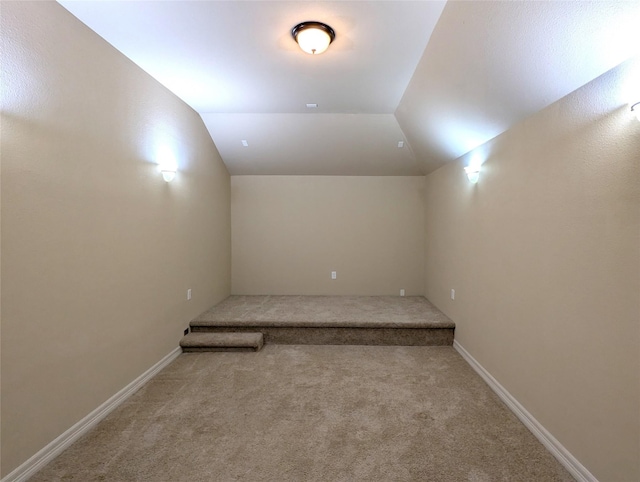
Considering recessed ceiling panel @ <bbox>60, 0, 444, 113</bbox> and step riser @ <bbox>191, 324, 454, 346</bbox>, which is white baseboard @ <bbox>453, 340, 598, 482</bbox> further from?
recessed ceiling panel @ <bbox>60, 0, 444, 113</bbox>

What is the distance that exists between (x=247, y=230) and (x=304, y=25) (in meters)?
3.41

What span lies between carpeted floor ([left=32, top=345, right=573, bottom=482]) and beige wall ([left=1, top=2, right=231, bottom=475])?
0.34 m

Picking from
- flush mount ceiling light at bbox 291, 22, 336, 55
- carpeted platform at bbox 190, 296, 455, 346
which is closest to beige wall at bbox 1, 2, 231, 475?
carpeted platform at bbox 190, 296, 455, 346

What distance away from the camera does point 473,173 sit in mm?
3066

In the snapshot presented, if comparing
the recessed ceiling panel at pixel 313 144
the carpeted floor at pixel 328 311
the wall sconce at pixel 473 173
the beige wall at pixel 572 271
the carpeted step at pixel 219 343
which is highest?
the recessed ceiling panel at pixel 313 144

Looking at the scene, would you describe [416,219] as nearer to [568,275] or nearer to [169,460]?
[568,275]

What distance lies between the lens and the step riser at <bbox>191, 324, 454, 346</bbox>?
3.67 meters

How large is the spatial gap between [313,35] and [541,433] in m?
2.86

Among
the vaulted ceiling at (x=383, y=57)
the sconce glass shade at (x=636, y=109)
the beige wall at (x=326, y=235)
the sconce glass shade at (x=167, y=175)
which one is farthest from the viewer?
the beige wall at (x=326, y=235)

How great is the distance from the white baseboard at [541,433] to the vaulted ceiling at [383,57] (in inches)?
77.9

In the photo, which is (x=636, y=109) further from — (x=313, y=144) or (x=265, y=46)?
(x=313, y=144)

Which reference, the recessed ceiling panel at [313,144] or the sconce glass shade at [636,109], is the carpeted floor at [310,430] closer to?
the sconce glass shade at [636,109]

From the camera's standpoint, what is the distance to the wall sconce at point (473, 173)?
3.02 metres

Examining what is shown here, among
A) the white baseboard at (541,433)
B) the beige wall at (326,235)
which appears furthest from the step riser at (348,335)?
the beige wall at (326,235)
